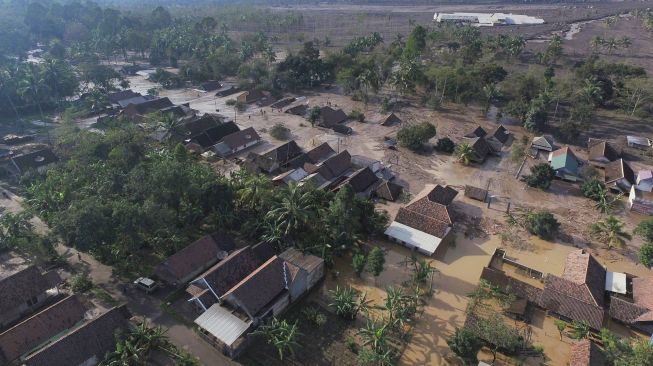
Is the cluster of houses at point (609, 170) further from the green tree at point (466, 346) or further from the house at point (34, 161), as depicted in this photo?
the house at point (34, 161)

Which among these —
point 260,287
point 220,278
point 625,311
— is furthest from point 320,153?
point 625,311

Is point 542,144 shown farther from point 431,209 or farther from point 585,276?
point 585,276

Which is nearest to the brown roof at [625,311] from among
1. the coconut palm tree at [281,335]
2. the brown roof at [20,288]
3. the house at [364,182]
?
the coconut palm tree at [281,335]

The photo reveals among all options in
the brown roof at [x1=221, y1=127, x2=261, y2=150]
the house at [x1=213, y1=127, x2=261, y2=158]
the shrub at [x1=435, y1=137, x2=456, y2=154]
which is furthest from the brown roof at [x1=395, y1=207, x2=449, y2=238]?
the brown roof at [x1=221, y1=127, x2=261, y2=150]

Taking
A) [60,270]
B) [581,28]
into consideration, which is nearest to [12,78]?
[60,270]

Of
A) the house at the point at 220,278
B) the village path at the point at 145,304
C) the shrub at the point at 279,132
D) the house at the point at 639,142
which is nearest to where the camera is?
the village path at the point at 145,304
